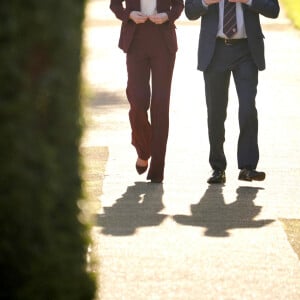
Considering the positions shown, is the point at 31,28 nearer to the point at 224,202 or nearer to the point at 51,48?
the point at 51,48

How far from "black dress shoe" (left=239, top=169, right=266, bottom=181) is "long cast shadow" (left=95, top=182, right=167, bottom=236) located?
638 mm

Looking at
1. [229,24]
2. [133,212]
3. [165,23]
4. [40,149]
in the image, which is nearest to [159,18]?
[165,23]

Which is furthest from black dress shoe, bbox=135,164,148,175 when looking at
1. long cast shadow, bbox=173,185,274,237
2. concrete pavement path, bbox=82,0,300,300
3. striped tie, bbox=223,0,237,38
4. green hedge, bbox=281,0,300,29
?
green hedge, bbox=281,0,300,29

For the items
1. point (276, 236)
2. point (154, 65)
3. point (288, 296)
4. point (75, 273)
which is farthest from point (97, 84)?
point (75, 273)

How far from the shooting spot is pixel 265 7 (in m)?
11.0

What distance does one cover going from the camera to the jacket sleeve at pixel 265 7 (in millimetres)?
10955

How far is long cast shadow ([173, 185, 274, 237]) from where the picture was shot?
30.5 feet

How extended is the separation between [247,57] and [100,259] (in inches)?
134

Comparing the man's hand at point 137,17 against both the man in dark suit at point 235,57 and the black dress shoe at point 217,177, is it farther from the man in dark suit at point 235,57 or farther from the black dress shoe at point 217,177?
the black dress shoe at point 217,177

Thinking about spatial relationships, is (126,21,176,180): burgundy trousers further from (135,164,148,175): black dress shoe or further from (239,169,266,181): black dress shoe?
(239,169,266,181): black dress shoe

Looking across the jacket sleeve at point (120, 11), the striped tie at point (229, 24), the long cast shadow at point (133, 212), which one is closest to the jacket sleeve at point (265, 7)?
the striped tie at point (229, 24)

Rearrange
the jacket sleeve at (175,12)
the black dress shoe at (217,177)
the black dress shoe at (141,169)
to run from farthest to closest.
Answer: the black dress shoe at (141,169), the black dress shoe at (217,177), the jacket sleeve at (175,12)

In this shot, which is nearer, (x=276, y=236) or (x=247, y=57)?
(x=276, y=236)

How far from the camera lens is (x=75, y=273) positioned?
4.32 m
